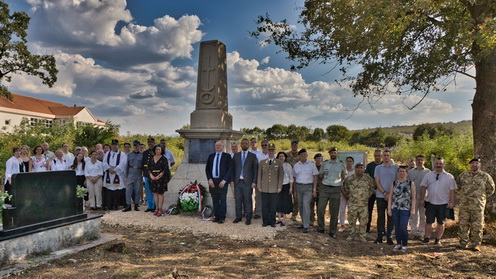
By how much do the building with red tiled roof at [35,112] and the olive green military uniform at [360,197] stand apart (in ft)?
86.6

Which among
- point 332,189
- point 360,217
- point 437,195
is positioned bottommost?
point 360,217

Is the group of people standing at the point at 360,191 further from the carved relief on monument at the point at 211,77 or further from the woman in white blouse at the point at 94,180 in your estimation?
the woman in white blouse at the point at 94,180

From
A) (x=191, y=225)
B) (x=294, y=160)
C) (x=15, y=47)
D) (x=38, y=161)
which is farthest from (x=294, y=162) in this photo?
(x=15, y=47)

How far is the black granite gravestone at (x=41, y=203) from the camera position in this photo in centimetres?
490

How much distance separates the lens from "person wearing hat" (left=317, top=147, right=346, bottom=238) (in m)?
6.77

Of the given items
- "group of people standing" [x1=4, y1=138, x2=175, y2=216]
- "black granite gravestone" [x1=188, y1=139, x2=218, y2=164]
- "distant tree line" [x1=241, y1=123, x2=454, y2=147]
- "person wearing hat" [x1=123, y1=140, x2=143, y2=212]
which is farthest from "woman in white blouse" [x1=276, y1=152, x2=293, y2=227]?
"distant tree line" [x1=241, y1=123, x2=454, y2=147]

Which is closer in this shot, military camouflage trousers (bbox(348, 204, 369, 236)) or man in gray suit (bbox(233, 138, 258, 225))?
military camouflage trousers (bbox(348, 204, 369, 236))

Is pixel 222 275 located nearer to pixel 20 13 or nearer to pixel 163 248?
pixel 163 248

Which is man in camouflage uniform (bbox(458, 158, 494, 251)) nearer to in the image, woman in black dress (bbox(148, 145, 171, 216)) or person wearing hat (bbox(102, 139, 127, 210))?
woman in black dress (bbox(148, 145, 171, 216))

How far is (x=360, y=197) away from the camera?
6543 mm

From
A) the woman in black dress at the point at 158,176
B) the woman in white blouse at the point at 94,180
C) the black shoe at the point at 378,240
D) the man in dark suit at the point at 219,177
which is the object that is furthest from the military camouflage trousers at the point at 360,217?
the woman in white blouse at the point at 94,180

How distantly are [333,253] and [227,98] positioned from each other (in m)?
4.89

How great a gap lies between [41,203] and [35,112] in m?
34.6

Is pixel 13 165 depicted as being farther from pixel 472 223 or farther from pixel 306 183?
pixel 472 223
